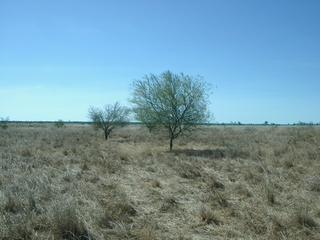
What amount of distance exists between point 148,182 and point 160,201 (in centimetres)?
214

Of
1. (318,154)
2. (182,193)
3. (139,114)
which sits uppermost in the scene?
(139,114)

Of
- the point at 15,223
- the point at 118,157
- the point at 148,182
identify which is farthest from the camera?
the point at 118,157

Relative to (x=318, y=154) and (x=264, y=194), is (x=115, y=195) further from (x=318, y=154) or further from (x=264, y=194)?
(x=318, y=154)

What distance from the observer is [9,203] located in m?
5.02

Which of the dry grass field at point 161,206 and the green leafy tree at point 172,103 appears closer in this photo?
the dry grass field at point 161,206

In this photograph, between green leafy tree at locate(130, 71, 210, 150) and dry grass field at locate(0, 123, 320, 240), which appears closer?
dry grass field at locate(0, 123, 320, 240)

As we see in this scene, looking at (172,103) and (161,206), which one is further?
(172,103)

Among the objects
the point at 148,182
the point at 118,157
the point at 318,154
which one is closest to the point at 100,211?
the point at 148,182

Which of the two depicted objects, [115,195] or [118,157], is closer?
[115,195]

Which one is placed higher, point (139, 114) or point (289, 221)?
point (139, 114)

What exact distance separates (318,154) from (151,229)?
10.8 m

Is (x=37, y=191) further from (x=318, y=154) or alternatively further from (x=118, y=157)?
(x=318, y=154)

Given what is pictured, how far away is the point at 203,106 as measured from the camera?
61.2ft

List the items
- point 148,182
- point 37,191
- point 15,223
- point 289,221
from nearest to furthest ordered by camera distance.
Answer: point 15,223 → point 289,221 → point 37,191 → point 148,182
